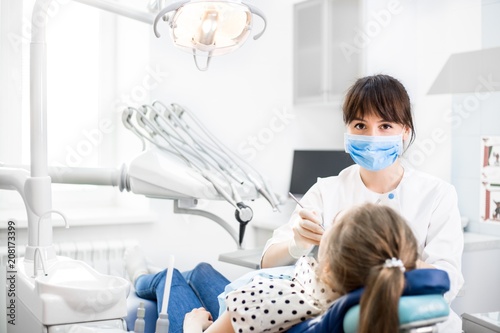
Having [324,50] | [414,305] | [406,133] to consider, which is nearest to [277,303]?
[414,305]

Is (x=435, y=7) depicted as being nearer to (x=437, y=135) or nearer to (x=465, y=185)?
(x=437, y=135)

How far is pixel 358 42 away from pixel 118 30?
1340mm

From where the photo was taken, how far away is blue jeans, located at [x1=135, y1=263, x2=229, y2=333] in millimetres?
1759

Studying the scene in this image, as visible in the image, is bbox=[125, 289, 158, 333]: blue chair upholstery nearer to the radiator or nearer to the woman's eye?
the radiator

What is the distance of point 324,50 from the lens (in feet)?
10.8

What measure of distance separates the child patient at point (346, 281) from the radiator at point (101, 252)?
4.98 feet

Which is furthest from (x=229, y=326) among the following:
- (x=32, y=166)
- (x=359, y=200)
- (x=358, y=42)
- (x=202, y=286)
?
(x=358, y=42)

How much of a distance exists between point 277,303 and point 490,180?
2043 millimetres

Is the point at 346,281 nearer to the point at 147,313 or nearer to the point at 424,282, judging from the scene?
the point at 424,282

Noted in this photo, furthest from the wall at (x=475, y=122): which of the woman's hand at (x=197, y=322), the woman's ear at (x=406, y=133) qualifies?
the woman's hand at (x=197, y=322)

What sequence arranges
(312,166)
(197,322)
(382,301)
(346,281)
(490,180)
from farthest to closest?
(312,166), (490,180), (197,322), (346,281), (382,301)

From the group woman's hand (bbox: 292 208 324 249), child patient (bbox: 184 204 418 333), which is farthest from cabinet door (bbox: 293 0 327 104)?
child patient (bbox: 184 204 418 333)

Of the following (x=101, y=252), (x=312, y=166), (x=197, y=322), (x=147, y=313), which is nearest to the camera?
(x=197, y=322)

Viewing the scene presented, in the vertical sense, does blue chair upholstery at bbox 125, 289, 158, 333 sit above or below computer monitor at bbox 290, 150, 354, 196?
below
